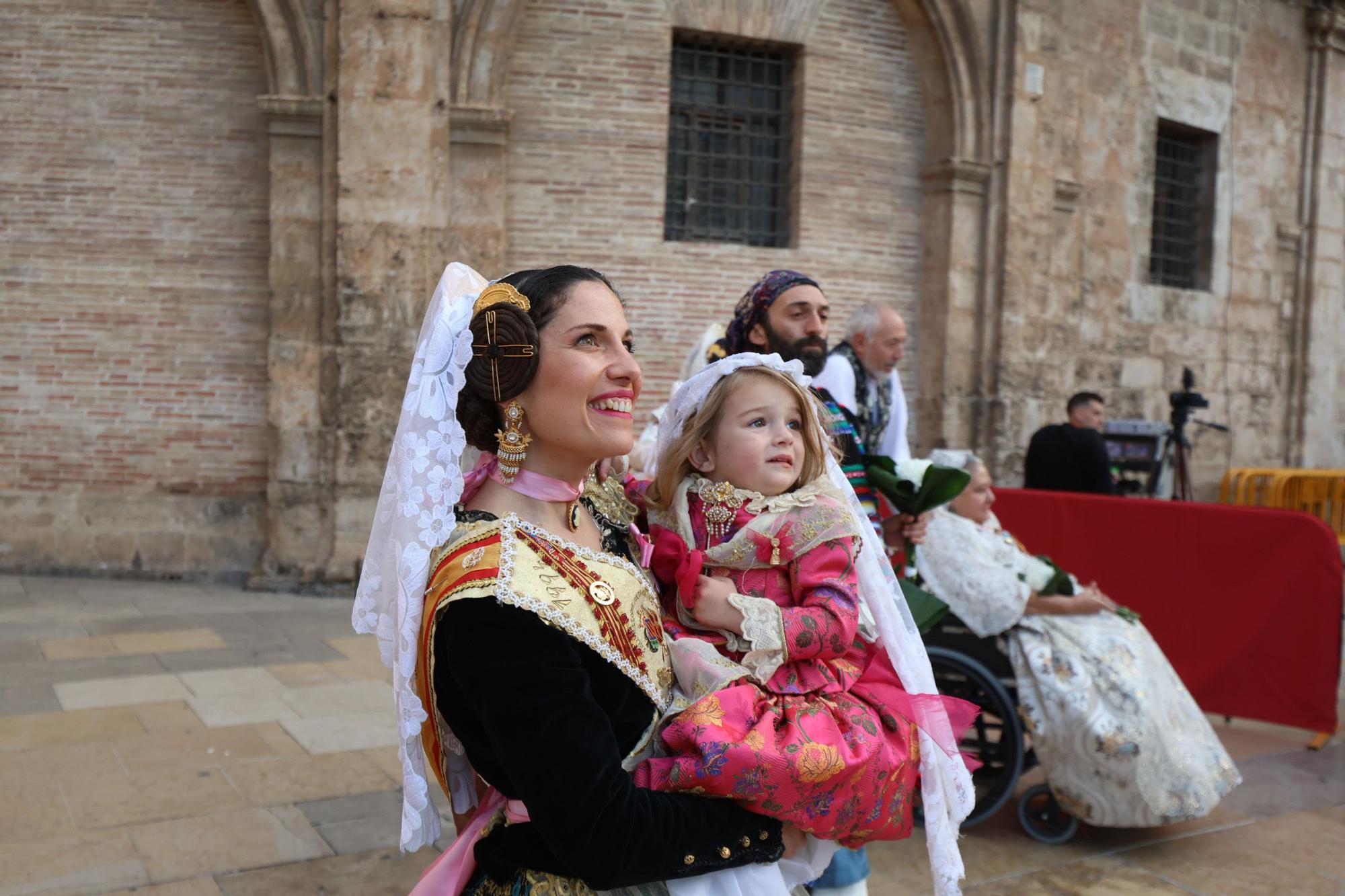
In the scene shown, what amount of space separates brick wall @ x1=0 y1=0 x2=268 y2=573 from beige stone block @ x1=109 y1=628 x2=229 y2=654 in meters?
1.94

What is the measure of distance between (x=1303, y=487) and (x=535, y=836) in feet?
45.2

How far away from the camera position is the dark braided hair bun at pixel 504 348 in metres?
1.69

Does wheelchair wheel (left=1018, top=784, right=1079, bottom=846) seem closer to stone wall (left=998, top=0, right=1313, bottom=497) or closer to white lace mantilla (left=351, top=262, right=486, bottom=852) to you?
white lace mantilla (left=351, top=262, right=486, bottom=852)

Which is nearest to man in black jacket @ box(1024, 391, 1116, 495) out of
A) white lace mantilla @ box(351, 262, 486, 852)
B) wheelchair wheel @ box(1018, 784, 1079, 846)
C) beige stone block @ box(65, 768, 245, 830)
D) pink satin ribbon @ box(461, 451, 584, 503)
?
wheelchair wheel @ box(1018, 784, 1079, 846)

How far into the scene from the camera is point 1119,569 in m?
5.88

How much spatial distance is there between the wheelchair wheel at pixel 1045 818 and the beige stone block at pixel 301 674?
363 cm

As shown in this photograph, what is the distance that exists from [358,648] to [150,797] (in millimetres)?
2519

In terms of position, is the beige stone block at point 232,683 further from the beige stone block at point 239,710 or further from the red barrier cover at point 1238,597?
the red barrier cover at point 1238,597

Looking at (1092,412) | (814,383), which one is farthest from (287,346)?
(1092,412)

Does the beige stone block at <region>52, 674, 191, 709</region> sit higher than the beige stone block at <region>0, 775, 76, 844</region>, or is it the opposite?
the beige stone block at <region>0, 775, 76, 844</region>

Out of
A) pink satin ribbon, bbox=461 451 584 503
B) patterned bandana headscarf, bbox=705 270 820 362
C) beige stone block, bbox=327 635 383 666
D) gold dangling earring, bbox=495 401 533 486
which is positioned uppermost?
patterned bandana headscarf, bbox=705 270 820 362

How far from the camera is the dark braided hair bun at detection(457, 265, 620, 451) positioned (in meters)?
1.70

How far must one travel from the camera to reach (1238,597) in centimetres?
540

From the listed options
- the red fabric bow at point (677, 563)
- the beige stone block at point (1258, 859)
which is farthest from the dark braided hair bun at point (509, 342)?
A: the beige stone block at point (1258, 859)
